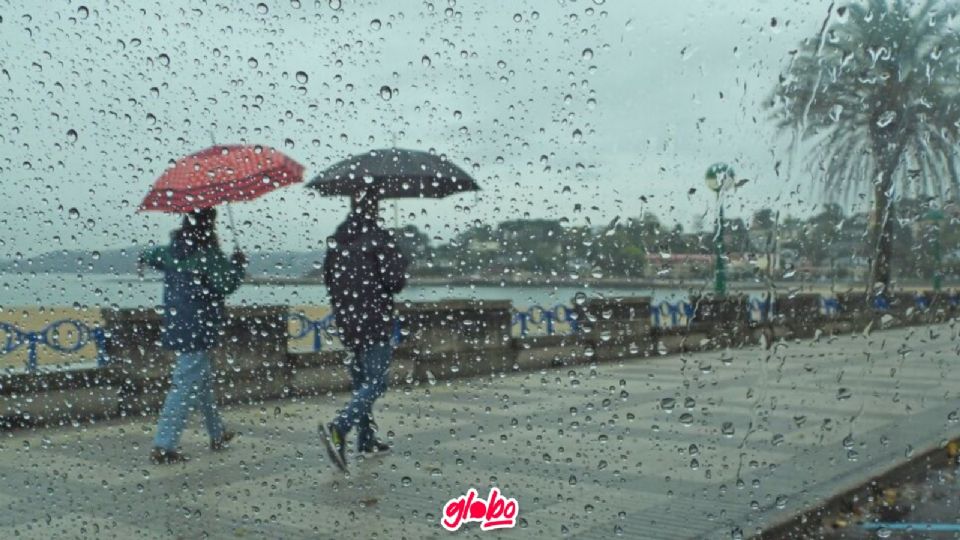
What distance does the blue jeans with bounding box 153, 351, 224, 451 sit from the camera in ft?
7.61

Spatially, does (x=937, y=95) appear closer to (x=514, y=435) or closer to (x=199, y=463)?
(x=514, y=435)

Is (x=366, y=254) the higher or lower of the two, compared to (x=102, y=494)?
higher

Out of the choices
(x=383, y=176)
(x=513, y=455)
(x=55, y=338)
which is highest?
(x=383, y=176)

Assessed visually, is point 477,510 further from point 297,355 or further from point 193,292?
point 193,292

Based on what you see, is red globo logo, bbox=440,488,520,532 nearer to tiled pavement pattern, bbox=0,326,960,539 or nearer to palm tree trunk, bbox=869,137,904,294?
tiled pavement pattern, bbox=0,326,960,539

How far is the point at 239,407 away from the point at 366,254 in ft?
1.56

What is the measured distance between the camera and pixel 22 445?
2670 millimetres

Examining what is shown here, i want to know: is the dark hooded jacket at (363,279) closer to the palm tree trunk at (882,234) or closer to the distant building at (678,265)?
the distant building at (678,265)

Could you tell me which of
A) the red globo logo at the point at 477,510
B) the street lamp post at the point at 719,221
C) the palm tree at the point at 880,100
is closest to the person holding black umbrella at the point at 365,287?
the red globo logo at the point at 477,510

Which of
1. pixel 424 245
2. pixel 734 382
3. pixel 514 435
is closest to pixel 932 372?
pixel 734 382

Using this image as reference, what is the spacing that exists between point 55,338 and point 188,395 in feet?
1.41

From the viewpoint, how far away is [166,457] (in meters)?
2.58

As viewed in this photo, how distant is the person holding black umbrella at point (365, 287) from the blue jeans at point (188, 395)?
0.31 metres

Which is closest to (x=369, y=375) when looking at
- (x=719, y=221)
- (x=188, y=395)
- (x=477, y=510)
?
(x=188, y=395)
